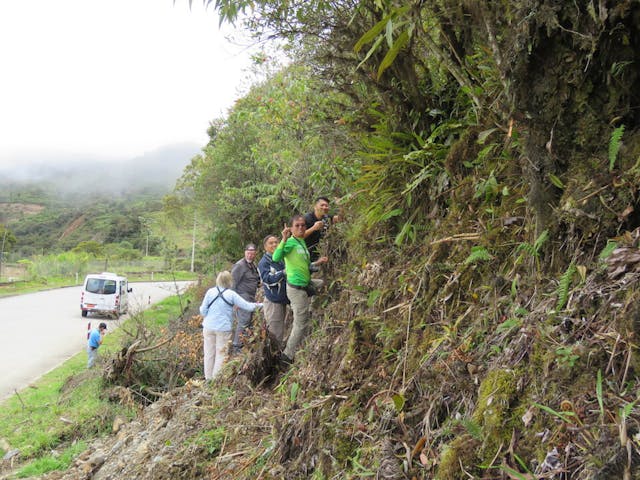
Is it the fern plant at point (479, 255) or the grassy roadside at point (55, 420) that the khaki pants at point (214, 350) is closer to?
the grassy roadside at point (55, 420)

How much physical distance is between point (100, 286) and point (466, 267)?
21364mm

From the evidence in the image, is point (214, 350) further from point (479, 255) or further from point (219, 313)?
point (479, 255)

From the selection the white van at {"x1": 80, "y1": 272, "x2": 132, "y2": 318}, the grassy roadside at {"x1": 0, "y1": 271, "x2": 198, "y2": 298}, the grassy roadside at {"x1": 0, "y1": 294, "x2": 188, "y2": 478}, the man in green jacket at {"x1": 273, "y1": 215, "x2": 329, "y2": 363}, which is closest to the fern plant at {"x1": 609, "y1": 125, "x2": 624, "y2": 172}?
the man in green jacket at {"x1": 273, "y1": 215, "x2": 329, "y2": 363}

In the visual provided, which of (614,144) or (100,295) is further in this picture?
(100,295)

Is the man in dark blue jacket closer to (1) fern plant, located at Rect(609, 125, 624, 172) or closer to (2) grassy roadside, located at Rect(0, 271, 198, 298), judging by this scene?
(1) fern plant, located at Rect(609, 125, 624, 172)

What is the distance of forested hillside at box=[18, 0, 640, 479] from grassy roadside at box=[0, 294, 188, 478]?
8.86 ft

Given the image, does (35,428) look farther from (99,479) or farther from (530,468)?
(530,468)

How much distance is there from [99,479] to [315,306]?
311 centimetres

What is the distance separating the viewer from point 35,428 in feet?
28.3

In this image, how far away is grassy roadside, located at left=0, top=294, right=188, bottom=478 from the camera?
755 centimetres

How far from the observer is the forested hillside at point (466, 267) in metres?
1.98

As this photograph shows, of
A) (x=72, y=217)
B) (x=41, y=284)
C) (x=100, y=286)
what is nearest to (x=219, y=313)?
(x=100, y=286)

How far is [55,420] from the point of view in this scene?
8852 millimetres

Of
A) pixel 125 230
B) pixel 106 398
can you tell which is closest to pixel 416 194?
pixel 106 398
